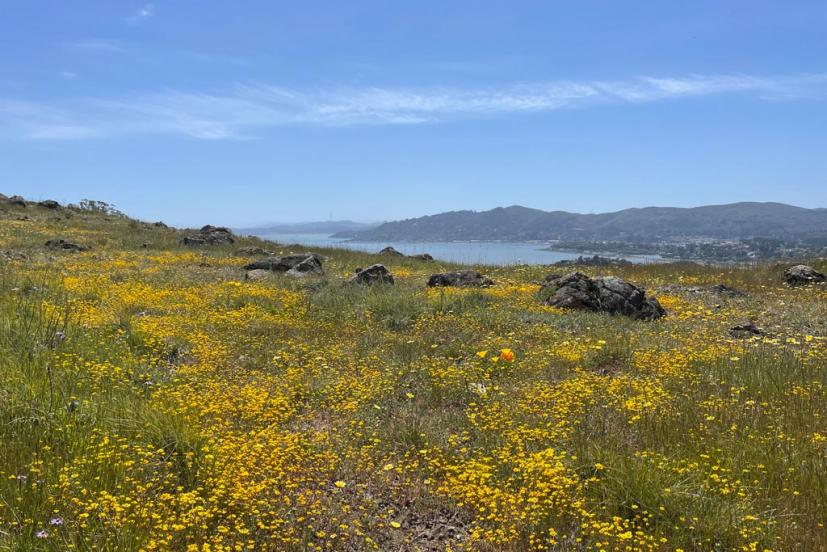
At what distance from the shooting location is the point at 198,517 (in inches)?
169

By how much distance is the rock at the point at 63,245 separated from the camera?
77.4 feet

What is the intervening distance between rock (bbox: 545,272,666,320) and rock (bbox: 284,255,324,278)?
31.2 ft

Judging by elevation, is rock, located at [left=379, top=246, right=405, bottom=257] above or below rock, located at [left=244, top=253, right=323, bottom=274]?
above

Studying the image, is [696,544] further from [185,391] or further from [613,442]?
[185,391]

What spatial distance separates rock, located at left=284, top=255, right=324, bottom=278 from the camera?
20078mm

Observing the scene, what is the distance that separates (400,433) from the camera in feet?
21.1

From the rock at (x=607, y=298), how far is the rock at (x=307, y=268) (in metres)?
9.50

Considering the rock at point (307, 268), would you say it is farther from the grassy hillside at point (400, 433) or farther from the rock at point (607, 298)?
the rock at point (607, 298)

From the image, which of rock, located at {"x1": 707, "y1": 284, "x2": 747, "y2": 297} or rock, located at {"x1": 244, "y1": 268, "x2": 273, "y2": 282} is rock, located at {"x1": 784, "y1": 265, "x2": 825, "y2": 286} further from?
rock, located at {"x1": 244, "y1": 268, "x2": 273, "y2": 282}

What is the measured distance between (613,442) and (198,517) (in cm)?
423

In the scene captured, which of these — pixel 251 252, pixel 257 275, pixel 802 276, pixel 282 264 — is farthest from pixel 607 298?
pixel 251 252

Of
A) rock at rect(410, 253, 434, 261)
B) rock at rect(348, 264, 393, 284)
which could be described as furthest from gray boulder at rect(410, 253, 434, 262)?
rock at rect(348, 264, 393, 284)

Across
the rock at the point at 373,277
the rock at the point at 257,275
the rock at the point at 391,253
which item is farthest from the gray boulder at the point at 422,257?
the rock at the point at 257,275

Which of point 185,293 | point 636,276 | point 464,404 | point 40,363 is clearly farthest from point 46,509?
point 636,276
